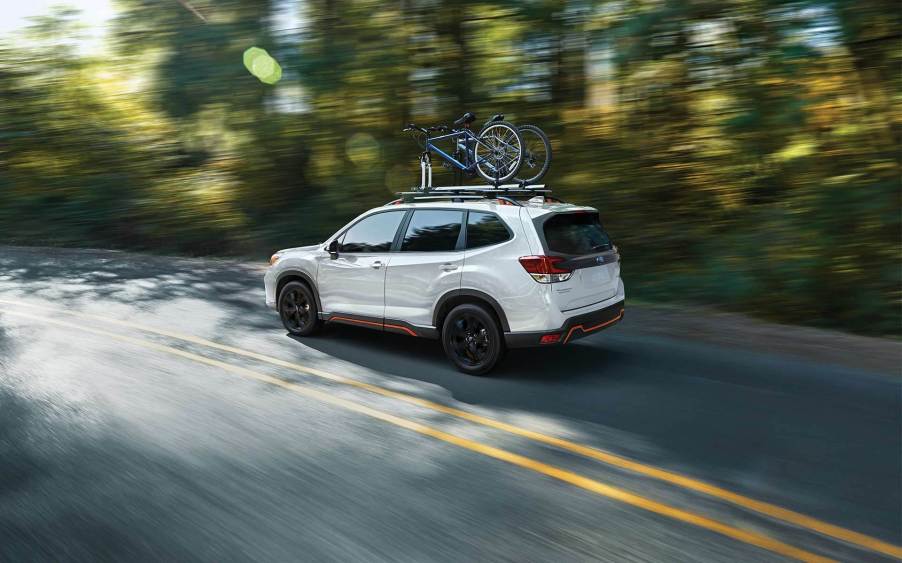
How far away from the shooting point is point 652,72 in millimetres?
12539

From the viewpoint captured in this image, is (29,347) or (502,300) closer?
(502,300)

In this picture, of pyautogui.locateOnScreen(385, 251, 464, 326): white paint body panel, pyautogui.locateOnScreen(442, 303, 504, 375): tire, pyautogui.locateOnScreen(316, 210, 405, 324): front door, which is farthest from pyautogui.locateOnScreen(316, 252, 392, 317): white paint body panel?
pyautogui.locateOnScreen(442, 303, 504, 375): tire

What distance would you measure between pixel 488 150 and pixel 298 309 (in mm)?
3336

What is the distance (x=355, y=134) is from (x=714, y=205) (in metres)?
7.73

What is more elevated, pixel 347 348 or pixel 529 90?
pixel 529 90

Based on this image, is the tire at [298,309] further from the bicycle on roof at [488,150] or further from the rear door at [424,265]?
the bicycle on roof at [488,150]

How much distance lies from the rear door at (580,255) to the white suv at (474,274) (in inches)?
0.4

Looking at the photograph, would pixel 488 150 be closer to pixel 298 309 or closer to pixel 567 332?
pixel 298 309

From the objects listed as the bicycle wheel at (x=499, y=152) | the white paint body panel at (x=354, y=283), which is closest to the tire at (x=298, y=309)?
the white paint body panel at (x=354, y=283)

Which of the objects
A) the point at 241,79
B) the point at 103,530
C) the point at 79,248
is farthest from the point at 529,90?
the point at 79,248

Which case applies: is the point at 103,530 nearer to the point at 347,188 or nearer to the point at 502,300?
the point at 502,300

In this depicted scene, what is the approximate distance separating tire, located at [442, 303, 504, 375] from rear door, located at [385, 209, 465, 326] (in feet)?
0.90

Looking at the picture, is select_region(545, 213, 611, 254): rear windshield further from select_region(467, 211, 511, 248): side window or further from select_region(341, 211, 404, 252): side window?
select_region(341, 211, 404, 252): side window

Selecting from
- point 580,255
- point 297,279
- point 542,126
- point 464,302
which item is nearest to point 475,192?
point 464,302
